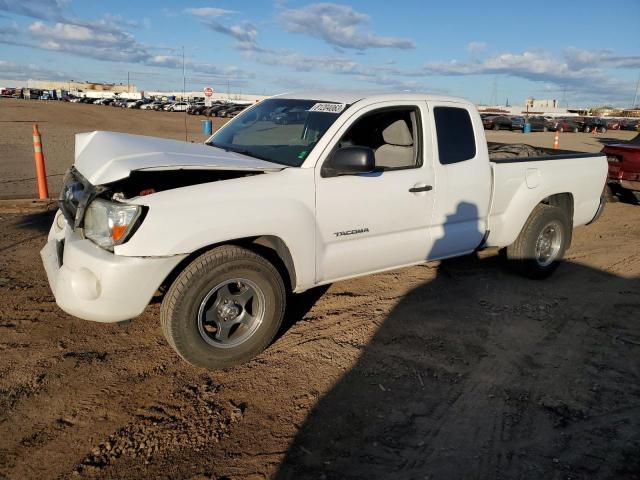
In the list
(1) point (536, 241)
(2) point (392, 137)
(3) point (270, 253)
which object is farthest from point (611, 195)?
(3) point (270, 253)

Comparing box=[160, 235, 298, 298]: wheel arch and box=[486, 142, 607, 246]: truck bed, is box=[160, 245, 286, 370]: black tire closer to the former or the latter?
box=[160, 235, 298, 298]: wheel arch

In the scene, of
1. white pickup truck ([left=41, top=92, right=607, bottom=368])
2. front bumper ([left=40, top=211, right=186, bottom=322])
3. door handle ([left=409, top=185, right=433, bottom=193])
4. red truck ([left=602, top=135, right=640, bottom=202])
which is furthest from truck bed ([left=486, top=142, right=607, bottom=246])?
red truck ([left=602, top=135, right=640, bottom=202])

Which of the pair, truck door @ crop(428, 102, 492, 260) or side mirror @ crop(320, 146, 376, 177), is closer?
side mirror @ crop(320, 146, 376, 177)

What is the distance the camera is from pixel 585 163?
580 cm

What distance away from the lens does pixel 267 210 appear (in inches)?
136

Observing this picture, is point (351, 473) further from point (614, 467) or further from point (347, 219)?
point (347, 219)

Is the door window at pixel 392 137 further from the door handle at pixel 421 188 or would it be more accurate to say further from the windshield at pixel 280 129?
the windshield at pixel 280 129

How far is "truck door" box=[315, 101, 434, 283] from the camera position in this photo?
3.82 metres

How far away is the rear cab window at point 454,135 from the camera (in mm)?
4488

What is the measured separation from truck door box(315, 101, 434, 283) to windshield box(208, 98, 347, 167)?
0.21 m

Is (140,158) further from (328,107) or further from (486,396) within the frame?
(486,396)

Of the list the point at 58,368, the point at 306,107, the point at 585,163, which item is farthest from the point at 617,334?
the point at 58,368

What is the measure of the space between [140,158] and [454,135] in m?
2.74

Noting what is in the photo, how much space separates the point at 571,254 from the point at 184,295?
17.6 feet
